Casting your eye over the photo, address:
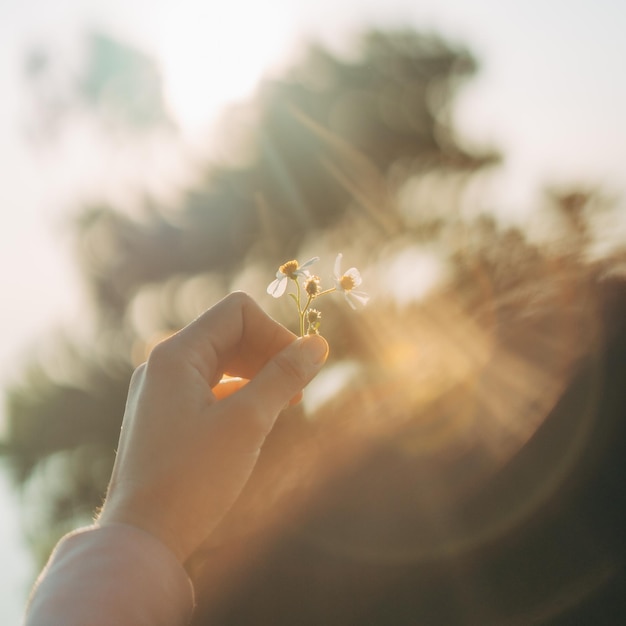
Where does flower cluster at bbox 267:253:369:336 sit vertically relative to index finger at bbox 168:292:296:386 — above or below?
above

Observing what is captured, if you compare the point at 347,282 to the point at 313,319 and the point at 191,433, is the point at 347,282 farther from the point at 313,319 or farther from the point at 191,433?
the point at 191,433

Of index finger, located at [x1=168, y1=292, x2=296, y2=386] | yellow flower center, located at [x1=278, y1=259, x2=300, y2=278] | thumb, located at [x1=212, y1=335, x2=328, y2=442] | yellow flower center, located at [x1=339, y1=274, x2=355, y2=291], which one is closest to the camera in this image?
thumb, located at [x1=212, y1=335, x2=328, y2=442]

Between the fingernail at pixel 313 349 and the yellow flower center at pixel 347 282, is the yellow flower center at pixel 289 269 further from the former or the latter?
the fingernail at pixel 313 349

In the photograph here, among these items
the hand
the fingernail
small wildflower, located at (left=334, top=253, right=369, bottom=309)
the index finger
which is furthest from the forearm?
small wildflower, located at (left=334, top=253, right=369, bottom=309)

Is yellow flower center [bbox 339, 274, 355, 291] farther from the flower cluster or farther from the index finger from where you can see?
the index finger

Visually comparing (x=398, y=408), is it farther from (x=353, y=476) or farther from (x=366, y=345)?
(x=366, y=345)

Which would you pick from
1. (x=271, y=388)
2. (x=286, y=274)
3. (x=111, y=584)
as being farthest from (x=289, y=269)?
(x=111, y=584)

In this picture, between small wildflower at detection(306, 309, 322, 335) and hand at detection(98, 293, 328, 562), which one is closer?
hand at detection(98, 293, 328, 562)
